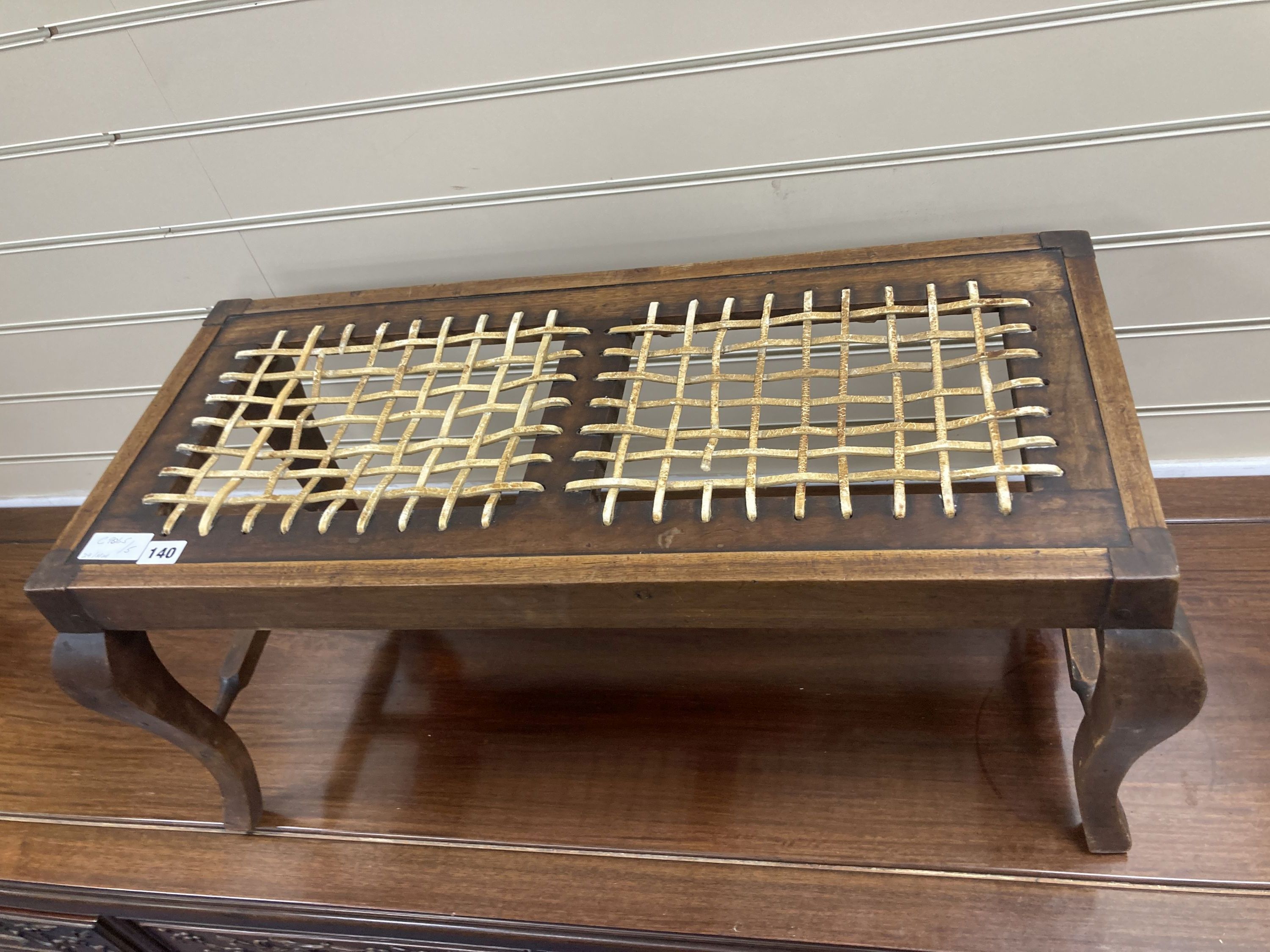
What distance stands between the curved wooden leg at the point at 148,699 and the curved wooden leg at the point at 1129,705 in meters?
0.93

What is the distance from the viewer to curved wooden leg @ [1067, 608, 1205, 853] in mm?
677

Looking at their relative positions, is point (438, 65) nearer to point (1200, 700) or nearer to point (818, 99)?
point (818, 99)

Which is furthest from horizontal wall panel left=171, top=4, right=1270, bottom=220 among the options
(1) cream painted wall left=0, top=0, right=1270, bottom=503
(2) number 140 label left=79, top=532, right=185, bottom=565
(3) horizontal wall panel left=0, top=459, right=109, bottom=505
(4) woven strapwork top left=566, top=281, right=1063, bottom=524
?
(3) horizontal wall panel left=0, top=459, right=109, bottom=505

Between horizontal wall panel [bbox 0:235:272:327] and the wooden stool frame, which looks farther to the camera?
horizontal wall panel [bbox 0:235:272:327]

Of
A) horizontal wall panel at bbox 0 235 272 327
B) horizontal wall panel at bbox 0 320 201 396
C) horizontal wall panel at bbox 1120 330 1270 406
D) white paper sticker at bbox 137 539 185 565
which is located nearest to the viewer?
white paper sticker at bbox 137 539 185 565

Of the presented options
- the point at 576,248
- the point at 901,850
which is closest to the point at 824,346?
the point at 576,248

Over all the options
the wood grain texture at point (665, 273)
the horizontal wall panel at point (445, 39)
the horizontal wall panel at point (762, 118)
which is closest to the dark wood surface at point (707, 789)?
the wood grain texture at point (665, 273)

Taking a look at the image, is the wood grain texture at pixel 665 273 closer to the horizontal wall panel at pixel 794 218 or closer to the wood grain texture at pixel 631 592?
the horizontal wall panel at pixel 794 218

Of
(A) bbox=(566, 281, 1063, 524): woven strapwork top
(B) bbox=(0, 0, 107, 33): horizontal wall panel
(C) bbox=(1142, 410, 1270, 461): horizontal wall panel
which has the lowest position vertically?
(C) bbox=(1142, 410, 1270, 461): horizontal wall panel

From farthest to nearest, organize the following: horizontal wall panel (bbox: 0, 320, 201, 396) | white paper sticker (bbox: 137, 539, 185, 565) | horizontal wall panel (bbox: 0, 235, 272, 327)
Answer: horizontal wall panel (bbox: 0, 320, 201, 396), horizontal wall panel (bbox: 0, 235, 272, 327), white paper sticker (bbox: 137, 539, 185, 565)

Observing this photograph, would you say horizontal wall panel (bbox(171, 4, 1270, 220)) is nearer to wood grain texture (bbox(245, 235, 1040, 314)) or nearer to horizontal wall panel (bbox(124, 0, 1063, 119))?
horizontal wall panel (bbox(124, 0, 1063, 119))

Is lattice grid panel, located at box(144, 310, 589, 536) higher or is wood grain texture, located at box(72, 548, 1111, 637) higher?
lattice grid panel, located at box(144, 310, 589, 536)

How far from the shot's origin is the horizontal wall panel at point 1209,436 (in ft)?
4.03

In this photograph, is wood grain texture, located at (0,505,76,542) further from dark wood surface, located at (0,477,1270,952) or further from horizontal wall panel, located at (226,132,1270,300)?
horizontal wall panel, located at (226,132,1270,300)
